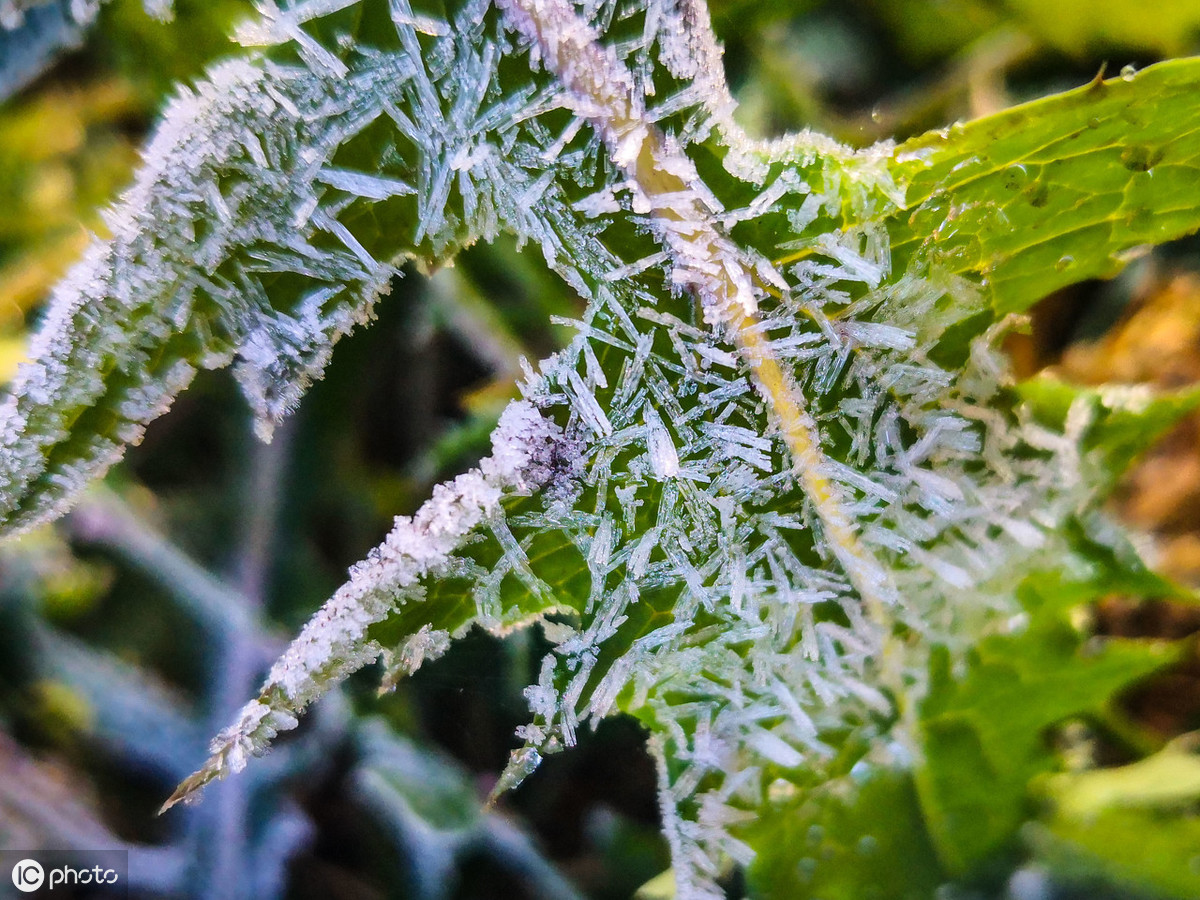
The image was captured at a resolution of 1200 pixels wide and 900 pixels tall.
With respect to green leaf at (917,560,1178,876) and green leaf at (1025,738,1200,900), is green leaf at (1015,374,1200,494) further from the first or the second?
green leaf at (1025,738,1200,900)

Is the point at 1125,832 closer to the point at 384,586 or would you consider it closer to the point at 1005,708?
the point at 1005,708

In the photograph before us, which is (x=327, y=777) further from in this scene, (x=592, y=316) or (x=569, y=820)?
(x=592, y=316)

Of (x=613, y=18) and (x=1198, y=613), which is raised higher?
(x=1198, y=613)

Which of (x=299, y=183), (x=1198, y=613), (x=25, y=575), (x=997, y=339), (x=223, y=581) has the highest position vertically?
(x=1198, y=613)

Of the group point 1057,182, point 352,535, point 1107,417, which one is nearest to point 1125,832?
point 1107,417

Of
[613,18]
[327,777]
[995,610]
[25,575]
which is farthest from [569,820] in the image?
[25,575]

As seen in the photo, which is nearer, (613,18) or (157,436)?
(613,18)

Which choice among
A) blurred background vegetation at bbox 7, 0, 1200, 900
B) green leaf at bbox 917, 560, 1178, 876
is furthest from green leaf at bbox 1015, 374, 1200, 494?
blurred background vegetation at bbox 7, 0, 1200, 900

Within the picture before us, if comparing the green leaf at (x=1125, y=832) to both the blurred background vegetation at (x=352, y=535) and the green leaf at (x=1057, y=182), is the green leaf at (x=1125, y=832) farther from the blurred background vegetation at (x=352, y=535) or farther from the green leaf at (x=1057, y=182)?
the green leaf at (x=1057, y=182)

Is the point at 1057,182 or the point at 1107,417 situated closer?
the point at 1057,182
